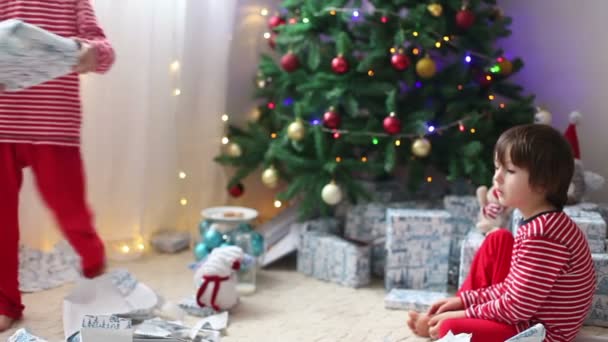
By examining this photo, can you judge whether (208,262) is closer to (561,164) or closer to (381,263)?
(381,263)

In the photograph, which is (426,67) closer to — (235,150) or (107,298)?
(235,150)

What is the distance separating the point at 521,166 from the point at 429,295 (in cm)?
66

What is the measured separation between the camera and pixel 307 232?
2486 mm

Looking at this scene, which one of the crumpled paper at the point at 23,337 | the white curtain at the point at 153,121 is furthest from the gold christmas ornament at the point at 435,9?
the crumpled paper at the point at 23,337

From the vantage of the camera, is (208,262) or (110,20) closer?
(208,262)

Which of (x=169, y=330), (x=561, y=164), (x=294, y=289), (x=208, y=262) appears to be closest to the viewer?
(x=561, y=164)

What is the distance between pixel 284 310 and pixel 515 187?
2.64 feet

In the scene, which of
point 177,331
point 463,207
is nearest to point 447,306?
point 463,207

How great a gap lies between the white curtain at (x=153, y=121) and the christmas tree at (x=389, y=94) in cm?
29

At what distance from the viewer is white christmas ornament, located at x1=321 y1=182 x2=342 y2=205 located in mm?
→ 2357

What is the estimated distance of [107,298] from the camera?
1.96 metres

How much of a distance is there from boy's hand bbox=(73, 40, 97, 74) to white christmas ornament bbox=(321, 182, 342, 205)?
901 millimetres

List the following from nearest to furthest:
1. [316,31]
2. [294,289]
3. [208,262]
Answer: [208,262] < [294,289] < [316,31]

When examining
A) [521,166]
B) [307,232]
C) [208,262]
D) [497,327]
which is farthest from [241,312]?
[521,166]
